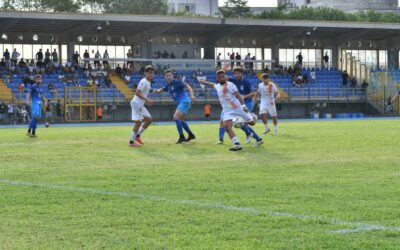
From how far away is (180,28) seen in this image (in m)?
57.6

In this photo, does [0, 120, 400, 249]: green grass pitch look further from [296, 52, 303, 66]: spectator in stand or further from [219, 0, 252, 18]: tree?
[219, 0, 252, 18]: tree

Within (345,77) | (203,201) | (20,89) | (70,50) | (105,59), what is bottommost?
(203,201)

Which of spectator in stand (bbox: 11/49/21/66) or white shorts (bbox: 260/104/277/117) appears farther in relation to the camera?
spectator in stand (bbox: 11/49/21/66)

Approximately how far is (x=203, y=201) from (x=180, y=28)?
164 feet

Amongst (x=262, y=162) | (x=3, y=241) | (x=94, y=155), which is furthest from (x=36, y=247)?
(x=94, y=155)

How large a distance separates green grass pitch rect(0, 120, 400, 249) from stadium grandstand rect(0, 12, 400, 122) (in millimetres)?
34895

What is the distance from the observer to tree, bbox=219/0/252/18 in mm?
99062

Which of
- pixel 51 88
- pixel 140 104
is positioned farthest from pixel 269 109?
pixel 51 88

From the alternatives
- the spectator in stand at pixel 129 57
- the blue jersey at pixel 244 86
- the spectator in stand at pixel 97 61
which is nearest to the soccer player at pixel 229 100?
the blue jersey at pixel 244 86

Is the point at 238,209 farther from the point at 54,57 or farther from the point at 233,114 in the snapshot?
the point at 54,57

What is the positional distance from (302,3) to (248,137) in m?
99.9

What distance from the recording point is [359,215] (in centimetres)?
723

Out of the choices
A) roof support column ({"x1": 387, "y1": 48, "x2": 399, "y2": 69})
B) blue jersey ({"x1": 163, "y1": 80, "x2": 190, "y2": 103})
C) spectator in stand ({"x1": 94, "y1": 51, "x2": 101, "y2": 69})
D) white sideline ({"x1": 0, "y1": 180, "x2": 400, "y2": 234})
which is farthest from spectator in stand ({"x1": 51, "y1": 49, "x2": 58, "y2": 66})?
white sideline ({"x1": 0, "y1": 180, "x2": 400, "y2": 234})

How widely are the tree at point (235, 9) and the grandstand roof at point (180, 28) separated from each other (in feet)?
112
